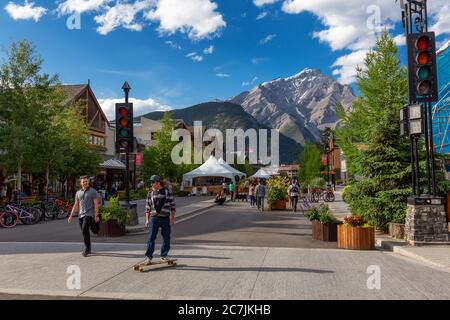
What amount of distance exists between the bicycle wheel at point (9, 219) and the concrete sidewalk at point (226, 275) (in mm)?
7018

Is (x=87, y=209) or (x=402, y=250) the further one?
(x=402, y=250)

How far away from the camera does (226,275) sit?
6.93 meters

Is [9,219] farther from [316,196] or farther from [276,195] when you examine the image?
[316,196]

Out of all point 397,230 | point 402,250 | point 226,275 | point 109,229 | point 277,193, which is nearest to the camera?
point 226,275

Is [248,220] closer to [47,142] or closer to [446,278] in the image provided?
[446,278]

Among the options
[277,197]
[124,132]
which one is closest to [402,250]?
[124,132]

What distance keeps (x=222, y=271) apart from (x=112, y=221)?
6.13 meters

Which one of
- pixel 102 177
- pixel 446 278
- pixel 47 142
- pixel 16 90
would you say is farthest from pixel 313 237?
pixel 102 177

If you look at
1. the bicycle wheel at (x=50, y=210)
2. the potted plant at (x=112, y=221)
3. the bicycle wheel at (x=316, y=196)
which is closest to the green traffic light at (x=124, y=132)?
the potted plant at (x=112, y=221)

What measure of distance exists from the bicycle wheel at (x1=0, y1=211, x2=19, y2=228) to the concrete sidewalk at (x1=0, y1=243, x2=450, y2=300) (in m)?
7.02

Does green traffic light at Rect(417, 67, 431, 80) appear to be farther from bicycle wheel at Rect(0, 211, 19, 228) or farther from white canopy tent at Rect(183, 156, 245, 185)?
white canopy tent at Rect(183, 156, 245, 185)

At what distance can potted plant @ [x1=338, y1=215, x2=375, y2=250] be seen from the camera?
991 centimetres

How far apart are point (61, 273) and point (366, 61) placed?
20376 mm
